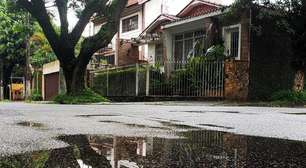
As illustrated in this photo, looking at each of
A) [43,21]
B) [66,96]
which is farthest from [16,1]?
[66,96]

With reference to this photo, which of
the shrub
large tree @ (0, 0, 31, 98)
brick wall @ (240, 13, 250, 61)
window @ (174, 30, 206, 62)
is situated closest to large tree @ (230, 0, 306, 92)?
the shrub

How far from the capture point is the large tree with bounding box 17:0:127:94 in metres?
18.5

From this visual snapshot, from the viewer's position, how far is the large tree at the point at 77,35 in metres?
18.5

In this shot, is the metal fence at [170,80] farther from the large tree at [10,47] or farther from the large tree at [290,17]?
the large tree at [10,47]

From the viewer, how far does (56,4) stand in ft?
62.2

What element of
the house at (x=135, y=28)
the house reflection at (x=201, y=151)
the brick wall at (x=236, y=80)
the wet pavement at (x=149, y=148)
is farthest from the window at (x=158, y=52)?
the house reflection at (x=201, y=151)

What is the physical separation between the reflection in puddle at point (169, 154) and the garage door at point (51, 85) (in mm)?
26985

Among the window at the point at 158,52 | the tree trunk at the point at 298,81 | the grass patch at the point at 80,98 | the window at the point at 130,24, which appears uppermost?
the window at the point at 130,24

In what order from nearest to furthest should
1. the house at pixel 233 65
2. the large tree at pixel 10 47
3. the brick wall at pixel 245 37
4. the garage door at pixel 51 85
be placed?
the house at pixel 233 65 → the brick wall at pixel 245 37 → the garage door at pixel 51 85 → the large tree at pixel 10 47

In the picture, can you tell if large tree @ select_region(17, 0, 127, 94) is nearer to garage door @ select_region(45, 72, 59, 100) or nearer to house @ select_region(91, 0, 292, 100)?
house @ select_region(91, 0, 292, 100)

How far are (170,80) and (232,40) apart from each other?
11.2ft

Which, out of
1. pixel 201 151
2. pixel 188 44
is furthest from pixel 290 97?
pixel 201 151

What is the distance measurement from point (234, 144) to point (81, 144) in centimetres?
145

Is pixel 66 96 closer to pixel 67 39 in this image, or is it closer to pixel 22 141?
pixel 67 39
